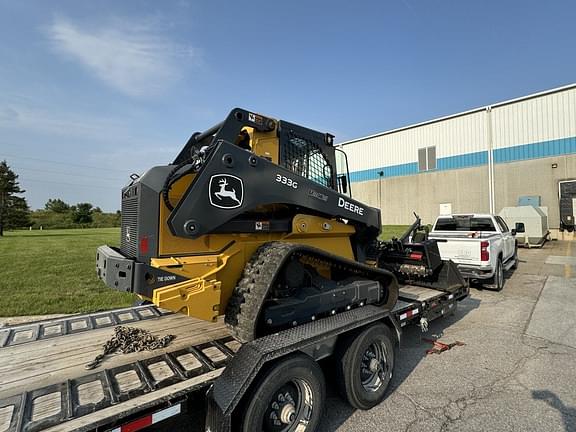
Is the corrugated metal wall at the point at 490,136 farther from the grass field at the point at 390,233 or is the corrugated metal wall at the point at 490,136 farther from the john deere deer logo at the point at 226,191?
the john deere deer logo at the point at 226,191

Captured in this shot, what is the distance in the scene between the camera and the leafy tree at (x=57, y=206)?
72.5 meters

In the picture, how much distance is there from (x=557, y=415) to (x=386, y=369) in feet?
5.09

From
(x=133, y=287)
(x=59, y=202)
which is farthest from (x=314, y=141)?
(x=59, y=202)

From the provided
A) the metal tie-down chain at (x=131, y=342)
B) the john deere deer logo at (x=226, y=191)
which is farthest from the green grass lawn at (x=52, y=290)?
the john deere deer logo at (x=226, y=191)

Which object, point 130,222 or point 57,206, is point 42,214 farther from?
point 130,222

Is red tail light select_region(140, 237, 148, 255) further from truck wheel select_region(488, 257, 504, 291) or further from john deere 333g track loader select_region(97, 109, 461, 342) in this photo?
truck wheel select_region(488, 257, 504, 291)

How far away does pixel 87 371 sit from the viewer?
8.26 ft

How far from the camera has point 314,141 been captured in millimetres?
3988

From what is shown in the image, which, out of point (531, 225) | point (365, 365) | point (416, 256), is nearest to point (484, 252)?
point (416, 256)

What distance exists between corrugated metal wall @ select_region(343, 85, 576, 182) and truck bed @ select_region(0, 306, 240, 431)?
85.5ft

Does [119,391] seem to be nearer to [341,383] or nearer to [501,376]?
[341,383]

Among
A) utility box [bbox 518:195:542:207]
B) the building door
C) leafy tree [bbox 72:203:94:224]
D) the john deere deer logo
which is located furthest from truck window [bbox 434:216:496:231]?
leafy tree [bbox 72:203:94:224]

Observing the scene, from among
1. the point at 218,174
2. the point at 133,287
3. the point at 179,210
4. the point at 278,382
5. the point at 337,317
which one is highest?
the point at 218,174

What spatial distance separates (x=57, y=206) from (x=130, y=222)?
87374 mm
